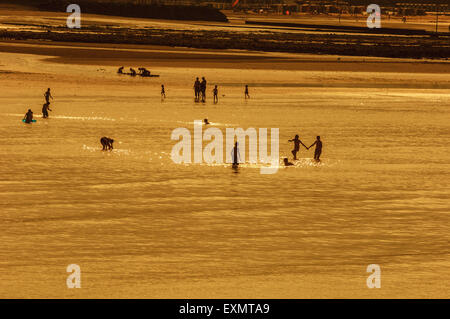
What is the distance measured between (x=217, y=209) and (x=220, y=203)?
3.18 ft

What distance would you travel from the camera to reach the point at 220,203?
29.2m

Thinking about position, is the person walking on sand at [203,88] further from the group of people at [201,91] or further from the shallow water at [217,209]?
the shallow water at [217,209]

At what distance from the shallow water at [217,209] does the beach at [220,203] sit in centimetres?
6

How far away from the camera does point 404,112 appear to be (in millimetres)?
57688

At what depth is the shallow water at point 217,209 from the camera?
21375 mm

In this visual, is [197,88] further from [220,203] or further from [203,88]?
[220,203]

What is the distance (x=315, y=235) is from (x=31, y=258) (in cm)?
807

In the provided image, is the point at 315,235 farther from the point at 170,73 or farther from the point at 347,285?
the point at 170,73

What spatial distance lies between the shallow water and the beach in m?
0.06

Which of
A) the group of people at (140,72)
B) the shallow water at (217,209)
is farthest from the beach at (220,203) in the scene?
the group of people at (140,72)

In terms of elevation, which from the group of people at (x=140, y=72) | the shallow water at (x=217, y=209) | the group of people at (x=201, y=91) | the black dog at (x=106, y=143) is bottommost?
the shallow water at (x=217, y=209)

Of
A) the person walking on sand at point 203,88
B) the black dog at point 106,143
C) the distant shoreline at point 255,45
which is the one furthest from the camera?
the distant shoreline at point 255,45

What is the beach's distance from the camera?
70.2ft

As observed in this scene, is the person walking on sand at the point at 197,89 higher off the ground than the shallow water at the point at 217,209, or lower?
higher
